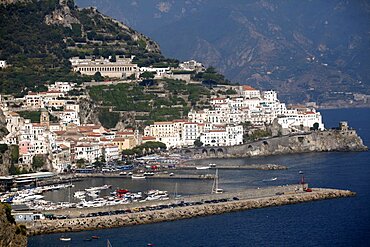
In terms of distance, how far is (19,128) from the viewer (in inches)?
2389

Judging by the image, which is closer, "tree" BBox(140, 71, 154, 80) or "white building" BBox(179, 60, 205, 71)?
"tree" BBox(140, 71, 154, 80)

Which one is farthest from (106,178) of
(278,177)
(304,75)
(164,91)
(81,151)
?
(304,75)

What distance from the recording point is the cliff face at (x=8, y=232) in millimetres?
25500

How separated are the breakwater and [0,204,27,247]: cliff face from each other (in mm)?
15177

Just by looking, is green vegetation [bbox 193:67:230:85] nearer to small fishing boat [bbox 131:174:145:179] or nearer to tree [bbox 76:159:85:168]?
tree [bbox 76:159:85:168]

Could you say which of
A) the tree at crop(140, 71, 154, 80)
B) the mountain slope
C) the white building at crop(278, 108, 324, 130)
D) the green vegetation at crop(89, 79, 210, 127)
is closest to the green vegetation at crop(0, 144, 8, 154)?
the mountain slope

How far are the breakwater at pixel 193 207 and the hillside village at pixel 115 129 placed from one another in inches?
571

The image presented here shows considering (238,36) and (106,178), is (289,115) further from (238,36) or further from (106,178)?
(238,36)

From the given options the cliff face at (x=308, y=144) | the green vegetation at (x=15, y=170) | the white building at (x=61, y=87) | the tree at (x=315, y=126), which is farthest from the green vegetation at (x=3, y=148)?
the tree at (x=315, y=126)

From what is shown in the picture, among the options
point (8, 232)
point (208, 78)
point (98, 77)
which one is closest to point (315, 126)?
point (208, 78)

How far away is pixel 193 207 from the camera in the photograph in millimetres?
44719

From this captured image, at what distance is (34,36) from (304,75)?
98090 millimetres

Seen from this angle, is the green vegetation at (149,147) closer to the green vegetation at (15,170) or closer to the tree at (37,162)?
the tree at (37,162)

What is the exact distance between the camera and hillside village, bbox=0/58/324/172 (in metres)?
59.8
